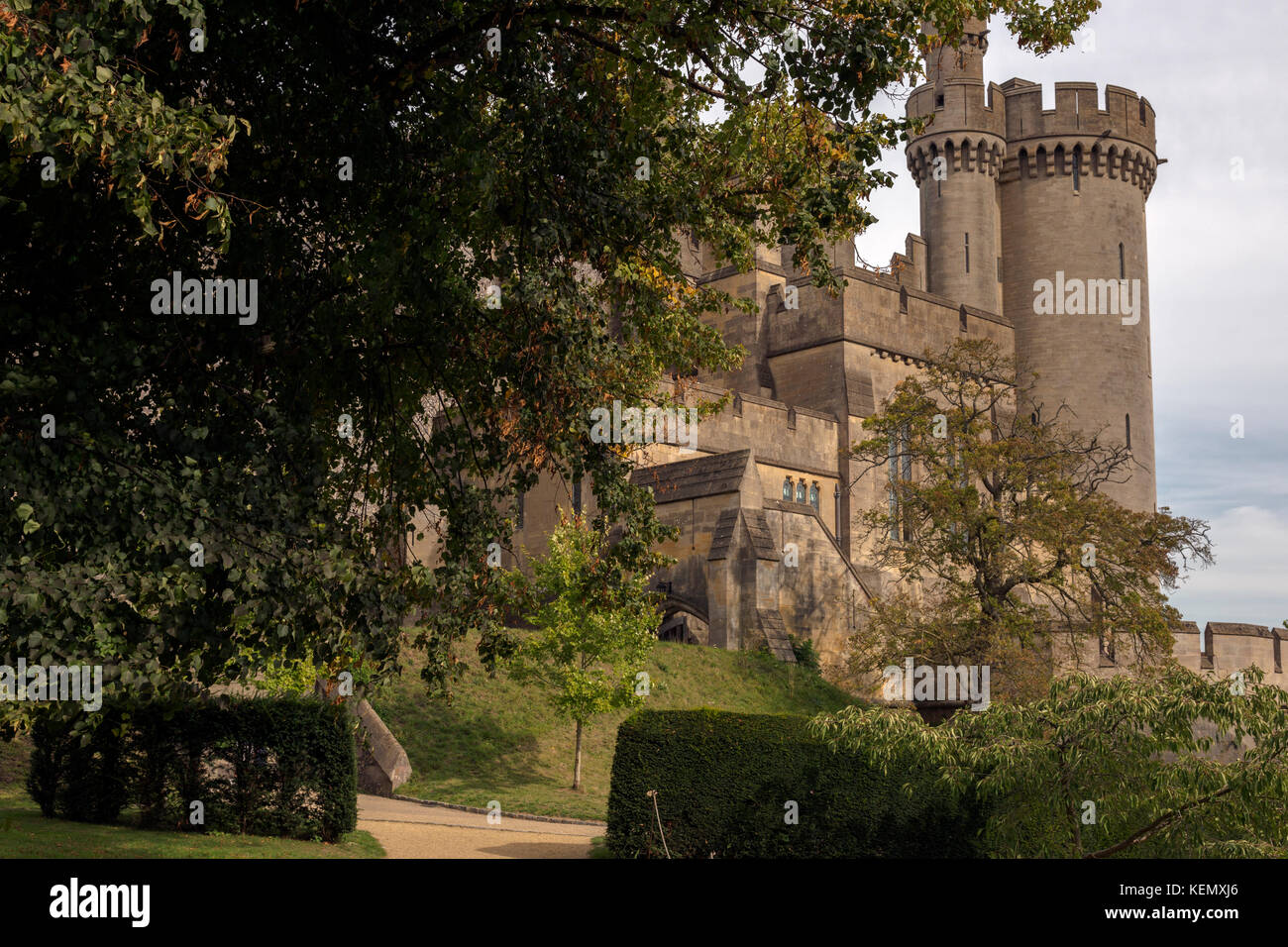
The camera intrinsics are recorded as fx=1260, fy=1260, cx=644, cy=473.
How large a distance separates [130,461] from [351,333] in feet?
8.23

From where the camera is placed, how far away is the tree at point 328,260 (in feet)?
25.3

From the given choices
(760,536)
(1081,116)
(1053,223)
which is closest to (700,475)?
(760,536)

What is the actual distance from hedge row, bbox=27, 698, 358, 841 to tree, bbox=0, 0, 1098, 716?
14.7ft

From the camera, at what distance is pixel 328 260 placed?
10.5 meters

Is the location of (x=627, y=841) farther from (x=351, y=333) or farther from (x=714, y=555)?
(x=714, y=555)

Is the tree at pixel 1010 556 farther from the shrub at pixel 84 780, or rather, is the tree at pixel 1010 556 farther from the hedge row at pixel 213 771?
the shrub at pixel 84 780

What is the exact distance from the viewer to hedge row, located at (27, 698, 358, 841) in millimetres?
14359

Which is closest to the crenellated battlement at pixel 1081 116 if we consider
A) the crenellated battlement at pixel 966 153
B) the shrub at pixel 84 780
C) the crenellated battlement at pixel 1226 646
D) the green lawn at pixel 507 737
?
the crenellated battlement at pixel 966 153

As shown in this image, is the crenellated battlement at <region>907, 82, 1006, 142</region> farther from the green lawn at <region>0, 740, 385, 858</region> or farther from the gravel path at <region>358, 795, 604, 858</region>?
the green lawn at <region>0, 740, 385, 858</region>

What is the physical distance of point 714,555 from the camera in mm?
33219

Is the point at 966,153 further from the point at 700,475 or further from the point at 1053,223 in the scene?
the point at 700,475

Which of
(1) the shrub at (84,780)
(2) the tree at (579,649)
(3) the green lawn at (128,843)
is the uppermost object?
(2) the tree at (579,649)

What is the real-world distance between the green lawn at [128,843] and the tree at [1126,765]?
6305 mm
